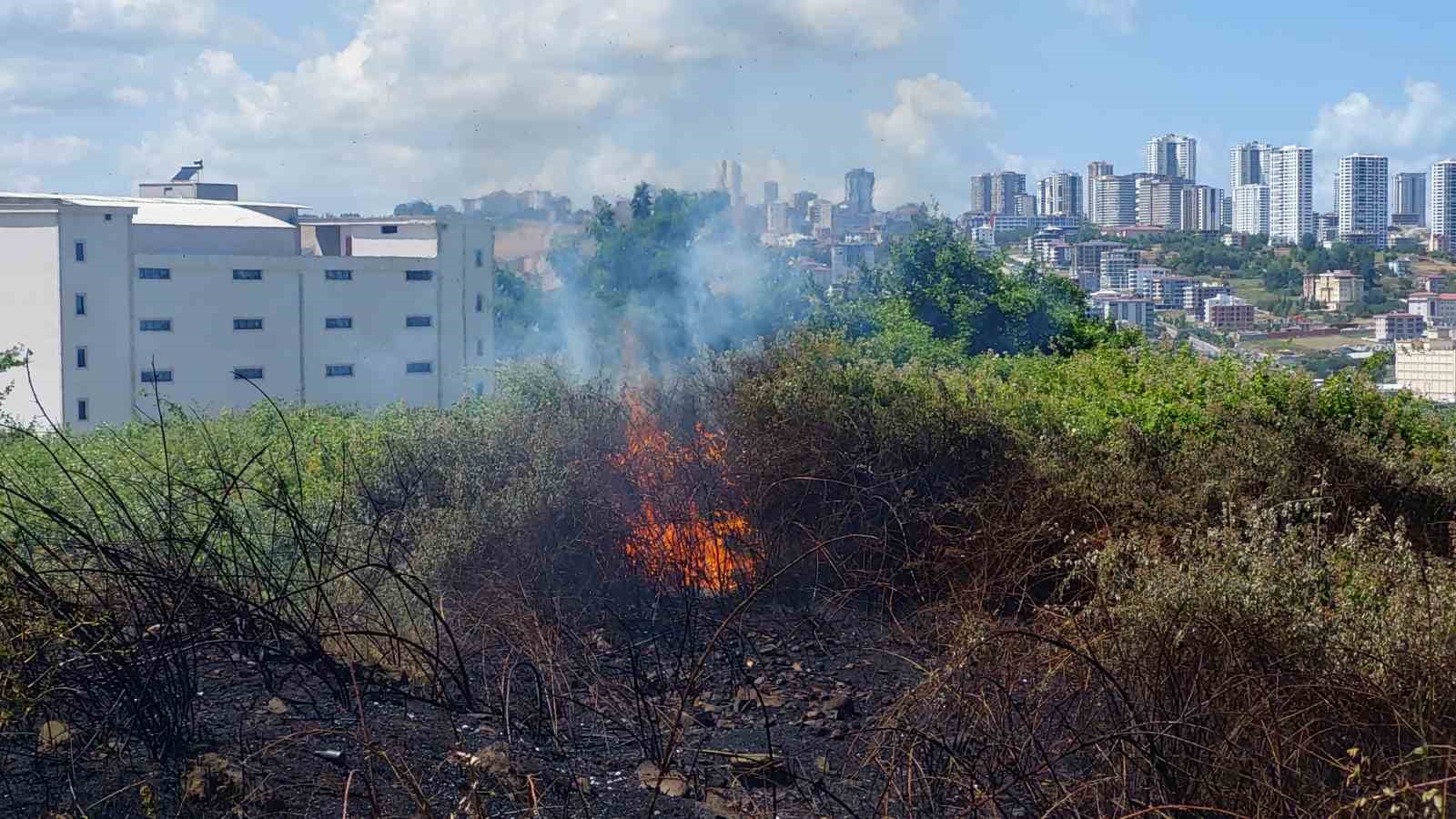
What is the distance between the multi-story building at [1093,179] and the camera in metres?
98.1

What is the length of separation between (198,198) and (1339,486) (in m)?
45.7

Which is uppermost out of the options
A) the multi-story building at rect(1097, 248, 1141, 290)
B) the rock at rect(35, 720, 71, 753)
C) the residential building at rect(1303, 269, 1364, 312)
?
the multi-story building at rect(1097, 248, 1141, 290)

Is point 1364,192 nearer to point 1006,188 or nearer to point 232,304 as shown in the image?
point 1006,188

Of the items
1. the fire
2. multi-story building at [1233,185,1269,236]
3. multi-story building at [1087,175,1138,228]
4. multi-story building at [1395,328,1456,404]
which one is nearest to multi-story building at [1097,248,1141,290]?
multi-story building at [1087,175,1138,228]

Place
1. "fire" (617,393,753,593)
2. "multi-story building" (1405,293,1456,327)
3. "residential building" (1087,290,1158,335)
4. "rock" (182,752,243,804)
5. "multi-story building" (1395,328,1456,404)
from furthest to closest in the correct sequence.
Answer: "residential building" (1087,290,1158,335)
"multi-story building" (1405,293,1456,327)
"multi-story building" (1395,328,1456,404)
"fire" (617,393,753,593)
"rock" (182,752,243,804)

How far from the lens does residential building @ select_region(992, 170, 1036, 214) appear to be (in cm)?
7338

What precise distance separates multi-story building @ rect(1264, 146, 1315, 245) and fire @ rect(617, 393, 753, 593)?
9155cm

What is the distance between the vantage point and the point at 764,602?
10211 millimetres

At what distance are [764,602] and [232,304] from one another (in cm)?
3273

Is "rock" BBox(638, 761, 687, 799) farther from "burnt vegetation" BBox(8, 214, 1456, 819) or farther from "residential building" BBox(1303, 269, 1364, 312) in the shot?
"residential building" BBox(1303, 269, 1364, 312)

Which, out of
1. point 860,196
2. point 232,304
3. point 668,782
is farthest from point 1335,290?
point 668,782

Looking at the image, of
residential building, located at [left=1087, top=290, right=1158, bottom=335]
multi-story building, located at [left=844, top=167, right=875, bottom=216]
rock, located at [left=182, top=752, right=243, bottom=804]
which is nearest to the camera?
rock, located at [left=182, top=752, right=243, bottom=804]

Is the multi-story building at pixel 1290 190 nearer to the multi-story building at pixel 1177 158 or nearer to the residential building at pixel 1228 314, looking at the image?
the multi-story building at pixel 1177 158

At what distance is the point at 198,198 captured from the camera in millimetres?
48906
